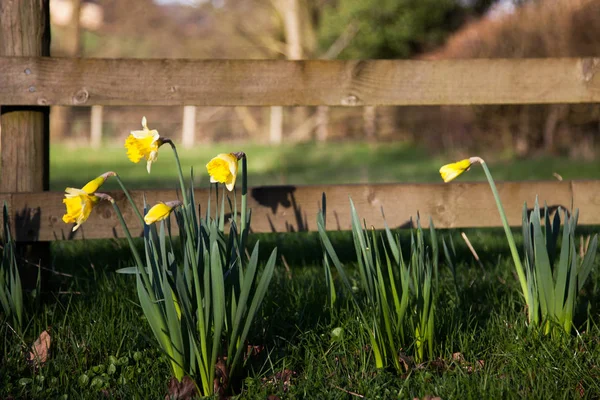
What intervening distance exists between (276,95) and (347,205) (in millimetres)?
515

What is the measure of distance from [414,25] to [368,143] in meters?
2.89

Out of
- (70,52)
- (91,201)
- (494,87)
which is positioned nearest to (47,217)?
(91,201)

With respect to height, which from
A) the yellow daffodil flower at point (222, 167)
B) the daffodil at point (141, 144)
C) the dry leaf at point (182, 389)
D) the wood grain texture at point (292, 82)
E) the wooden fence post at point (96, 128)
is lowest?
the dry leaf at point (182, 389)

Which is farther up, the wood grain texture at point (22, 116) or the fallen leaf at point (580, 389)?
the wood grain texture at point (22, 116)

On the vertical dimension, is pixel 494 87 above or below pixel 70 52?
below

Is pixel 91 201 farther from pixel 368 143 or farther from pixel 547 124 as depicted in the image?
pixel 368 143

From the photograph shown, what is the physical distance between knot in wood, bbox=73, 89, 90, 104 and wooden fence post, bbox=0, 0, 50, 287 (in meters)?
0.15

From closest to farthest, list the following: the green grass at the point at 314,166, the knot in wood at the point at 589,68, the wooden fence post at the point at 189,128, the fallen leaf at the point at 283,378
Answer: the fallen leaf at the point at 283,378 < the knot in wood at the point at 589,68 < the green grass at the point at 314,166 < the wooden fence post at the point at 189,128

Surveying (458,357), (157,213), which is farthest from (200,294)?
(458,357)

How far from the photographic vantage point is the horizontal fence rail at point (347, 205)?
265 cm

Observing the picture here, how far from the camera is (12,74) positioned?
101 inches

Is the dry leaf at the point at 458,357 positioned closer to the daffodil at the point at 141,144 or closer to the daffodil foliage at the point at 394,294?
the daffodil foliage at the point at 394,294

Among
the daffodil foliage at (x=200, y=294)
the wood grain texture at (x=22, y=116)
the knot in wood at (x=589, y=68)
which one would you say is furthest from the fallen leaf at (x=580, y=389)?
the wood grain texture at (x=22, y=116)

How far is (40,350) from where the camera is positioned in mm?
2150
